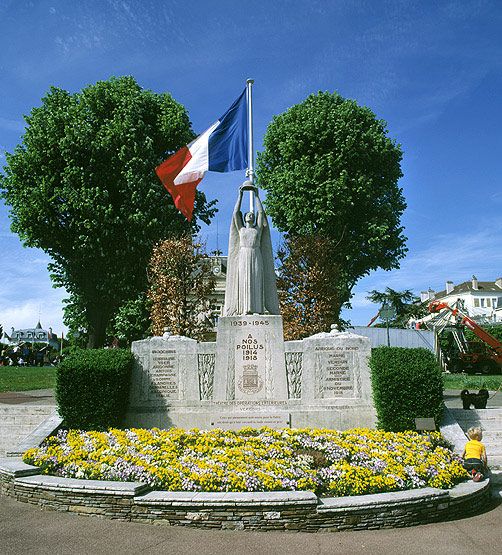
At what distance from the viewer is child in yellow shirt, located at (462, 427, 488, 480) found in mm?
8539

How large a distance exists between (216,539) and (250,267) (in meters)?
8.29

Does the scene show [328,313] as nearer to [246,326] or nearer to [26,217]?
[246,326]

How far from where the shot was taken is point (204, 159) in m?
15.6

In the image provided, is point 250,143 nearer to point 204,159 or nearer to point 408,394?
point 204,159

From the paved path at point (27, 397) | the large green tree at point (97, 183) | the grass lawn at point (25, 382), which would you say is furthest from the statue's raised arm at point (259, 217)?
the grass lawn at point (25, 382)

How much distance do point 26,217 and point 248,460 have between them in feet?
64.6

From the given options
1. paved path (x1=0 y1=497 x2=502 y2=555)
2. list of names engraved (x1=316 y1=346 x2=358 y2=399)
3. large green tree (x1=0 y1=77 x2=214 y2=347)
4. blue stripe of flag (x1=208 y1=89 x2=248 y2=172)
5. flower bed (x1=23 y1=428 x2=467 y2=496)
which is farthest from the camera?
large green tree (x1=0 y1=77 x2=214 y2=347)

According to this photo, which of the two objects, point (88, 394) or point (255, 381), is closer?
point (88, 394)

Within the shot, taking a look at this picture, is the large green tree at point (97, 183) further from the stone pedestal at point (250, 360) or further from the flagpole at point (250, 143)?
the stone pedestal at point (250, 360)

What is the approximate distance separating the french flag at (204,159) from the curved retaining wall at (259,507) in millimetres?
9157

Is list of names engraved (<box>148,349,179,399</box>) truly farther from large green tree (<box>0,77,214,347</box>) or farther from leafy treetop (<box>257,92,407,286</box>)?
leafy treetop (<box>257,92,407,286</box>)

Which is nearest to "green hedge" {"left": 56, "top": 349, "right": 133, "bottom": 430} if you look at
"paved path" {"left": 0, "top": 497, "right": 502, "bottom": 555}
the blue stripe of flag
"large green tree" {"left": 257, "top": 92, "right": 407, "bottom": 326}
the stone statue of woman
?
the stone statue of woman

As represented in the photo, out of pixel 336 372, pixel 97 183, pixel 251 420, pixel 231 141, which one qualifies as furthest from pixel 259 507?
pixel 97 183

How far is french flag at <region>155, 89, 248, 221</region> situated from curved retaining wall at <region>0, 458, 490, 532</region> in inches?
361
